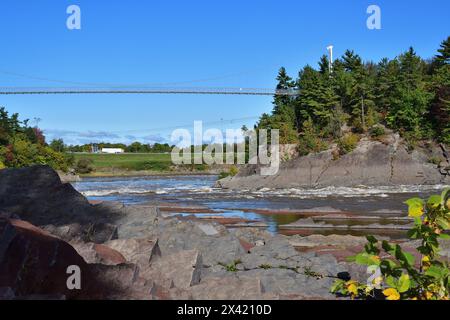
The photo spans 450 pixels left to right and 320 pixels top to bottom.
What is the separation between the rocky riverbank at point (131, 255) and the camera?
508 centimetres

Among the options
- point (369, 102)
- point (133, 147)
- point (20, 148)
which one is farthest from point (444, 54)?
point (133, 147)

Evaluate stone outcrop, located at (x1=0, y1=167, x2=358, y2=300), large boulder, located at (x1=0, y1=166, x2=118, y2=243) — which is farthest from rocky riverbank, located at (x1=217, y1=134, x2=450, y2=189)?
large boulder, located at (x1=0, y1=166, x2=118, y2=243)

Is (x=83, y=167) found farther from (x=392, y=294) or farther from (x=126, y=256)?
(x=392, y=294)

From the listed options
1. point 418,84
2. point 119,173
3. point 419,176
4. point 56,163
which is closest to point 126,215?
point 419,176

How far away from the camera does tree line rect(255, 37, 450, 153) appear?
46188 millimetres

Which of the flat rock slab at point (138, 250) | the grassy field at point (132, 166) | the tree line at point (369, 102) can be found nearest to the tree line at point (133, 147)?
the grassy field at point (132, 166)

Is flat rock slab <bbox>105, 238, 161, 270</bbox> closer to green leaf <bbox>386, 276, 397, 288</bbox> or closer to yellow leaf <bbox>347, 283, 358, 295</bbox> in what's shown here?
yellow leaf <bbox>347, 283, 358, 295</bbox>

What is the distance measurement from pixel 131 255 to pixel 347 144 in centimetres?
3901

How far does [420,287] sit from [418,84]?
1953 inches

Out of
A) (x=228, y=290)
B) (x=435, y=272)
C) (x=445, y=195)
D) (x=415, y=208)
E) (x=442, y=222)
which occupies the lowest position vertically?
(x=228, y=290)

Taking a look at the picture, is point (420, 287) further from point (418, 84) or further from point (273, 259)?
point (418, 84)

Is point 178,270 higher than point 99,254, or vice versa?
point 99,254

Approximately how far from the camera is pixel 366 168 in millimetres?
41406

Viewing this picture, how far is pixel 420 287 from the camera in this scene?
13.7ft
